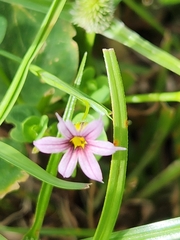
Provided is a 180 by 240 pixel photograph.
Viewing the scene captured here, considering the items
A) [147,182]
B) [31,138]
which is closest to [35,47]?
[31,138]

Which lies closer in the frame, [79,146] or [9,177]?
[79,146]

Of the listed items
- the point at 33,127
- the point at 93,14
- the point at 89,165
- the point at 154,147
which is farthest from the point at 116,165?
the point at 154,147

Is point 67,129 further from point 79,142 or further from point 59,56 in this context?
point 59,56

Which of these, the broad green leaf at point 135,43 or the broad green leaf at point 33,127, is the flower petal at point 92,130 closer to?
the broad green leaf at point 33,127

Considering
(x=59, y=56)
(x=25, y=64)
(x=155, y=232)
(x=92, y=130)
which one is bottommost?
(x=155, y=232)

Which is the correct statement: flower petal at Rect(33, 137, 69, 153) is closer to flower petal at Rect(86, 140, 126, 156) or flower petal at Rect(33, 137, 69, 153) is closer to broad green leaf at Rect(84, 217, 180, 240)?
flower petal at Rect(86, 140, 126, 156)

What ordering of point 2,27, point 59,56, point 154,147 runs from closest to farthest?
point 2,27, point 59,56, point 154,147

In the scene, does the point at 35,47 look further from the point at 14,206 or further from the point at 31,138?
the point at 14,206

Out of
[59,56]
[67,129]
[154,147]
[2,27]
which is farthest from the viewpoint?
[154,147]
